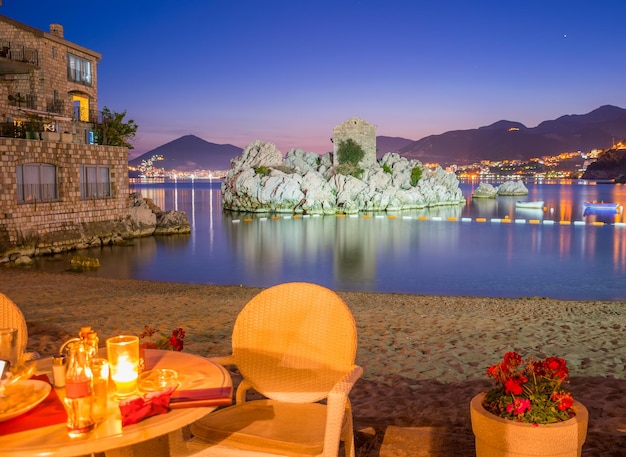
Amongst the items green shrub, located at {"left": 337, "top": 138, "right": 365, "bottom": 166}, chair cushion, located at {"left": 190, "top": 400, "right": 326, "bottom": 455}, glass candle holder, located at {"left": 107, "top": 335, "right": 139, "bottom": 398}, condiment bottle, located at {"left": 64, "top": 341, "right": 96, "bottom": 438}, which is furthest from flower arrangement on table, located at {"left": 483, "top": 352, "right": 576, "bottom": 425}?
green shrub, located at {"left": 337, "top": 138, "right": 365, "bottom": 166}

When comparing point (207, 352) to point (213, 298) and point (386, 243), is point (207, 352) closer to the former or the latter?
point (213, 298)

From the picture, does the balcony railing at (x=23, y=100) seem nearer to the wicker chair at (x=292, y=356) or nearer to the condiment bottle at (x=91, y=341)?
the wicker chair at (x=292, y=356)

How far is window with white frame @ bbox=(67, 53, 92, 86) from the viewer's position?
32.2m

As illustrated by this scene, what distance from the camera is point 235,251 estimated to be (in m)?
29.0

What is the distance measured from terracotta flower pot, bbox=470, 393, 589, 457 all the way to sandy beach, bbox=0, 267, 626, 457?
819mm

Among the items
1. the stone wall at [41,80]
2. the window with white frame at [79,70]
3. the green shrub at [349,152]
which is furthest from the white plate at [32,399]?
the green shrub at [349,152]

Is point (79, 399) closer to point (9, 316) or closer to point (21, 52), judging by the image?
point (9, 316)

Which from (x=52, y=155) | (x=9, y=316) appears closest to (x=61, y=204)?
(x=52, y=155)

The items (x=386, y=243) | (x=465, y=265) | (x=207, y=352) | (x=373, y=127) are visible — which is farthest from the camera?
(x=373, y=127)

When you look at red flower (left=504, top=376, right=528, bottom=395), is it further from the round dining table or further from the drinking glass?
the drinking glass

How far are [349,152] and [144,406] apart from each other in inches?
2398

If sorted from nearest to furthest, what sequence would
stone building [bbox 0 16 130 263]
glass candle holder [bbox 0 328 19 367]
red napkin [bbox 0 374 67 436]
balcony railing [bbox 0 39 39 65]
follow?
red napkin [bbox 0 374 67 436], glass candle holder [bbox 0 328 19 367], stone building [bbox 0 16 130 263], balcony railing [bbox 0 39 39 65]

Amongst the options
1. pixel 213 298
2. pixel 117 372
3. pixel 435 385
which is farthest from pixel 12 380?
pixel 213 298

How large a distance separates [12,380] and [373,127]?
63579 mm
